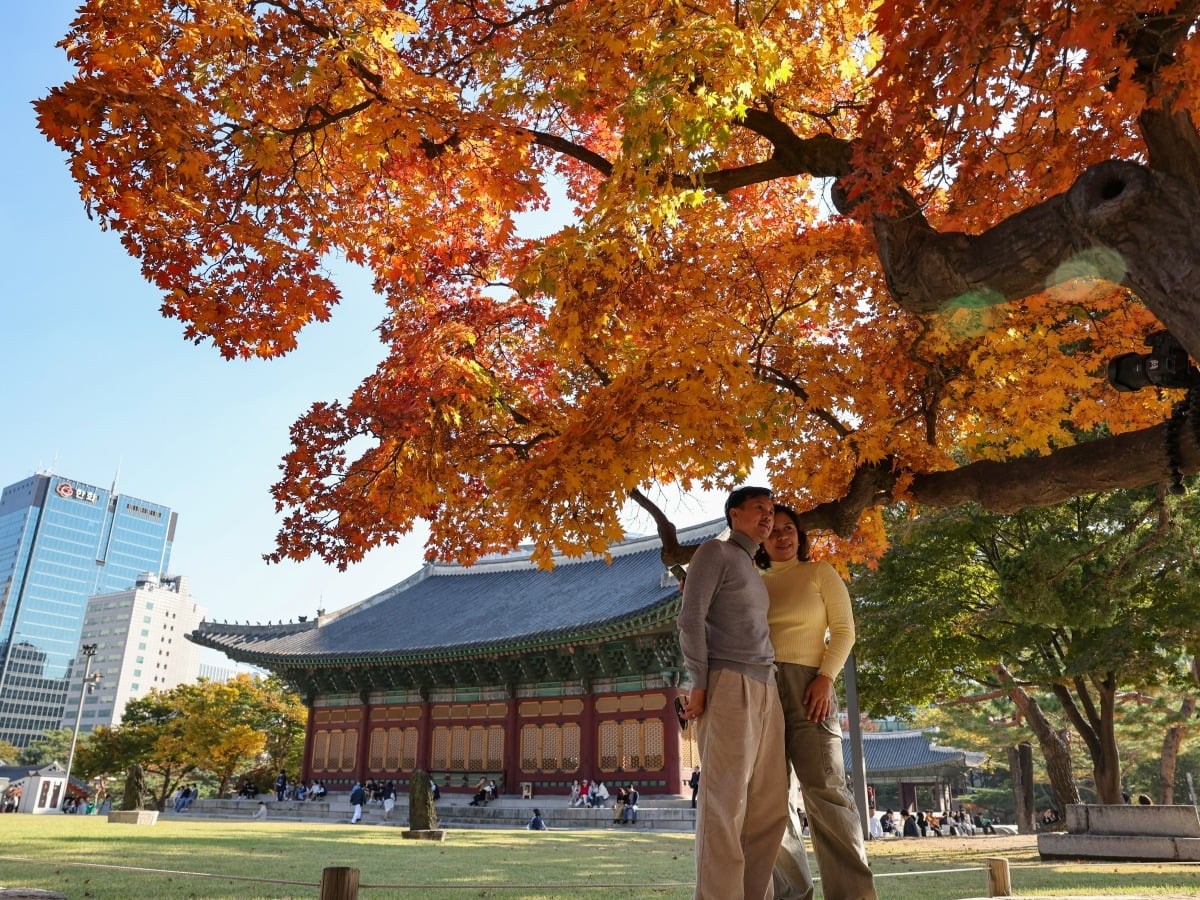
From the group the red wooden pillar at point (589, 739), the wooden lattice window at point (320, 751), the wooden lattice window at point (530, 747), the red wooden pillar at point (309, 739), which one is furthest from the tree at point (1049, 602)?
the red wooden pillar at point (309, 739)

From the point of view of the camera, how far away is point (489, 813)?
2430cm

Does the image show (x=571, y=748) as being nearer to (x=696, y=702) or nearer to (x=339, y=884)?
(x=339, y=884)

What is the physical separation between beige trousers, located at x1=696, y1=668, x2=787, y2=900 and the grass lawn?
4.74 feet

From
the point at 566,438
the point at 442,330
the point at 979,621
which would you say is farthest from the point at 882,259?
the point at 979,621

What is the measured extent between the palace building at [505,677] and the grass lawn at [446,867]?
5.78 metres

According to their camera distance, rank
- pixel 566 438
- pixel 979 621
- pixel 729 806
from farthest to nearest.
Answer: pixel 979 621, pixel 566 438, pixel 729 806

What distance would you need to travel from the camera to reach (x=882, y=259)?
4.64 meters

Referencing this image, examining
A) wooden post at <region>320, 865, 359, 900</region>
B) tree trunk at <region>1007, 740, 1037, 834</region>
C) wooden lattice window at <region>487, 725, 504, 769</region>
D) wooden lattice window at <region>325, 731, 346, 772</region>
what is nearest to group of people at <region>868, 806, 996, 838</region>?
tree trunk at <region>1007, 740, 1037, 834</region>

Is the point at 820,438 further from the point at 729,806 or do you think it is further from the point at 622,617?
the point at 622,617

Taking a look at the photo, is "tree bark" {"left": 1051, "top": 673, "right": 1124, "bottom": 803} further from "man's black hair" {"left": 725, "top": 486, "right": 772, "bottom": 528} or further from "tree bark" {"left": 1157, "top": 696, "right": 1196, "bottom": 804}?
"man's black hair" {"left": 725, "top": 486, "right": 772, "bottom": 528}

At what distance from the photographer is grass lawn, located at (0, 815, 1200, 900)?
7.60 meters

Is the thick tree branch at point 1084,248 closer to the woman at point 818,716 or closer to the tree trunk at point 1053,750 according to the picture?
the woman at point 818,716

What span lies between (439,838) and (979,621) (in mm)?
11130

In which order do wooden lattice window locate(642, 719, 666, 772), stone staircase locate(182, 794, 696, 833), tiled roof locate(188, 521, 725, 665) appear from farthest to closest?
tiled roof locate(188, 521, 725, 665) → wooden lattice window locate(642, 719, 666, 772) → stone staircase locate(182, 794, 696, 833)
